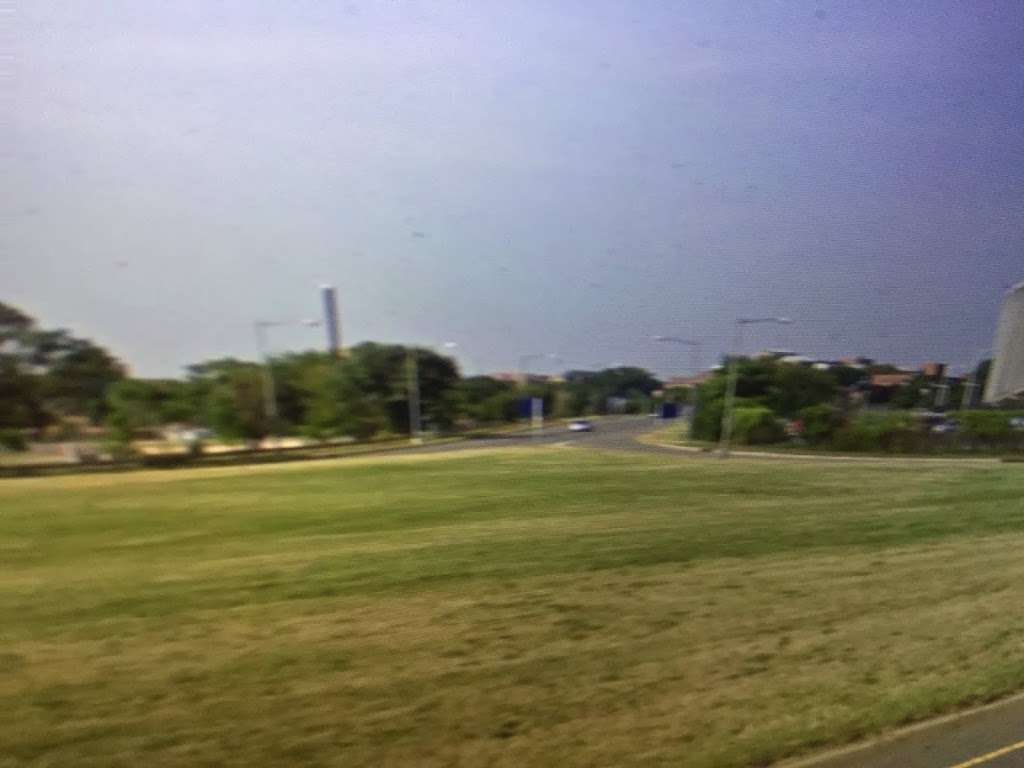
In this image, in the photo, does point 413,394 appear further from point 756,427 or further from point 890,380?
point 890,380

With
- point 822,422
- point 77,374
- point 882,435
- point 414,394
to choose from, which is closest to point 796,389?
point 822,422

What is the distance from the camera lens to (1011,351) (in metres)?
18.4

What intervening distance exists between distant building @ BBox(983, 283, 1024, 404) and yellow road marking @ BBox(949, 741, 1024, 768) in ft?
45.2

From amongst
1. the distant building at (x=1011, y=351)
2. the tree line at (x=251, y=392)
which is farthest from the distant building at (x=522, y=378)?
the distant building at (x=1011, y=351)

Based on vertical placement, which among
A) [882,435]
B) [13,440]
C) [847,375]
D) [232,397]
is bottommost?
[882,435]

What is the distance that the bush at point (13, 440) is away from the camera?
28.9ft

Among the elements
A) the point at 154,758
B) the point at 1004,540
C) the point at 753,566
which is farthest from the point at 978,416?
the point at 154,758

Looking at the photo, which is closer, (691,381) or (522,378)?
(522,378)

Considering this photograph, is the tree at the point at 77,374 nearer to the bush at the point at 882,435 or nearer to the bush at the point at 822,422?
the bush at the point at 822,422

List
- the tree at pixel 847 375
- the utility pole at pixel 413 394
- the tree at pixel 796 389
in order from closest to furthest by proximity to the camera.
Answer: the utility pole at pixel 413 394
the tree at pixel 847 375
the tree at pixel 796 389

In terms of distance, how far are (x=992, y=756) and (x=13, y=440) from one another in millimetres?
9189

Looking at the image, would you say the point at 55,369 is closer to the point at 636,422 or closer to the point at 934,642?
the point at 934,642

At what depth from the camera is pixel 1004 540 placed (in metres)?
15.4

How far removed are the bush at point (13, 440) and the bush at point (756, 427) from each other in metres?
19.2
